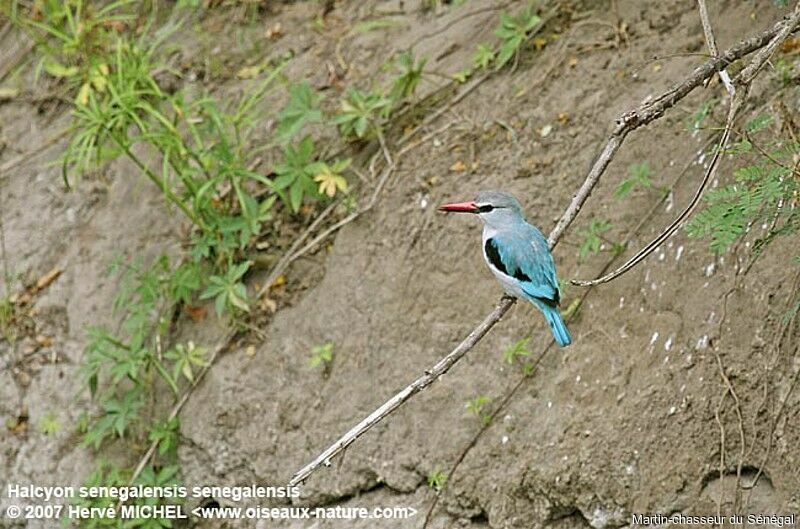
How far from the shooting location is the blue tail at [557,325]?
13.0 ft

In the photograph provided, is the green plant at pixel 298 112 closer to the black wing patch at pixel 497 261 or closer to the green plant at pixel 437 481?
the black wing patch at pixel 497 261

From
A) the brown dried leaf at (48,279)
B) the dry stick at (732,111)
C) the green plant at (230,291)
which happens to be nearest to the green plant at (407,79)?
the green plant at (230,291)

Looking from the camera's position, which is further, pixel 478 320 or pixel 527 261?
pixel 478 320

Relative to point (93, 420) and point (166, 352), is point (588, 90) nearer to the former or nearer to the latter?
point (166, 352)

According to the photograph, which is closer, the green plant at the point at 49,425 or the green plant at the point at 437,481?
the green plant at the point at 437,481

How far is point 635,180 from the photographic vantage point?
4469 millimetres

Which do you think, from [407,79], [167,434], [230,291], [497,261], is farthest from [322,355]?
[407,79]

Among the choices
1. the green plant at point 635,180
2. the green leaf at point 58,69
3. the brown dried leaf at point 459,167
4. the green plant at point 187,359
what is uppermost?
the green leaf at point 58,69

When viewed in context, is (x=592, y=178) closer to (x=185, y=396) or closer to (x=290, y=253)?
(x=290, y=253)

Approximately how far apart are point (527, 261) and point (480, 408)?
0.73 m

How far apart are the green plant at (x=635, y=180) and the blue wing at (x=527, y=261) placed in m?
0.37

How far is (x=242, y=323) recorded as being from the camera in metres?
5.39

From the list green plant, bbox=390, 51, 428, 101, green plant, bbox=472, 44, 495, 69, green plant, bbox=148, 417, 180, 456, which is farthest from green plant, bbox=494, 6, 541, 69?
green plant, bbox=148, 417, 180, 456

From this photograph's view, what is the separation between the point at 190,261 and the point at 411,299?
3.97 ft
